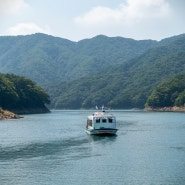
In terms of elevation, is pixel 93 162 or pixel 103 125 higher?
pixel 103 125

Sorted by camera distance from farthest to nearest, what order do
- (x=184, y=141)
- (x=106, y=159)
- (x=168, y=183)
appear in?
(x=184, y=141)
(x=106, y=159)
(x=168, y=183)

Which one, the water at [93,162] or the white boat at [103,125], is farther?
the white boat at [103,125]

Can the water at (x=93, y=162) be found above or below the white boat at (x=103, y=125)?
below

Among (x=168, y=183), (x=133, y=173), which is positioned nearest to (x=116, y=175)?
(x=133, y=173)

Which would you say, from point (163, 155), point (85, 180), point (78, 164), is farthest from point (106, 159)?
point (85, 180)

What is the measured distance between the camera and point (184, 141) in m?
102

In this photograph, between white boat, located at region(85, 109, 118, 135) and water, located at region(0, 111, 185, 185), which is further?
white boat, located at region(85, 109, 118, 135)

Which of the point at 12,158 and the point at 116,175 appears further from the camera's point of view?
the point at 12,158

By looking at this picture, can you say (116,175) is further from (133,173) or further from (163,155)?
(163,155)

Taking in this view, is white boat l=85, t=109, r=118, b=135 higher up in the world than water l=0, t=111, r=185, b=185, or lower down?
higher up

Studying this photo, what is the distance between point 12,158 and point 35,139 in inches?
1381

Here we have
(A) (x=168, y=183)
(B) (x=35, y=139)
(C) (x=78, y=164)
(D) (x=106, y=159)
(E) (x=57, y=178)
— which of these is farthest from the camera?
(B) (x=35, y=139)

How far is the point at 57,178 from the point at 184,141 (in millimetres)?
50936

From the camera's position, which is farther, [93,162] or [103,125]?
[103,125]
